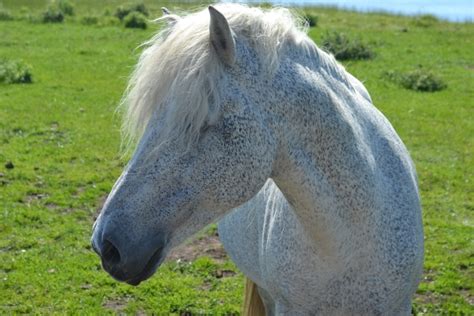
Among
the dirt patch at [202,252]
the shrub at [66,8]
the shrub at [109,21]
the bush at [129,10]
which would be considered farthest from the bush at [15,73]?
the shrub at [66,8]

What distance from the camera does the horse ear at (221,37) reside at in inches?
77.0

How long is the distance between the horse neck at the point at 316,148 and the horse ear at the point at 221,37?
0.19 meters

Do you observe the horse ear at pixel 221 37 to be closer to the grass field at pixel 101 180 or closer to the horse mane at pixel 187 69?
the horse mane at pixel 187 69

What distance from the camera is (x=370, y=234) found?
8.13ft

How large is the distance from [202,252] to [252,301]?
2.28 m

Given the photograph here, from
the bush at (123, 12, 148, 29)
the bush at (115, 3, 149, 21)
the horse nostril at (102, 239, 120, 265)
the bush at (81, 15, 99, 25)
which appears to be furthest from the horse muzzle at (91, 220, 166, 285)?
the bush at (115, 3, 149, 21)

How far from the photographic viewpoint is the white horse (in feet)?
6.54

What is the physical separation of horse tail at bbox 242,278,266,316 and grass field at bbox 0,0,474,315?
3.98 feet

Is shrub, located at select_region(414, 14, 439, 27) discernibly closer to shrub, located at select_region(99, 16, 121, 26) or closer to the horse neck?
shrub, located at select_region(99, 16, 121, 26)

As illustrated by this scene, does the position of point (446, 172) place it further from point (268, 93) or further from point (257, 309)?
point (268, 93)

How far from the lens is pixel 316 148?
7.39 feet

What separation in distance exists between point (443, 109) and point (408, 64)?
391 cm

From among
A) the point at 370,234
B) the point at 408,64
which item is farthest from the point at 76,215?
the point at 408,64

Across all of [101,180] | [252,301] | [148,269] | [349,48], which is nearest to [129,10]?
[349,48]
